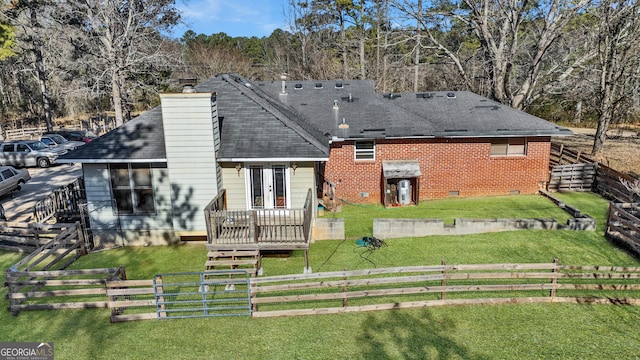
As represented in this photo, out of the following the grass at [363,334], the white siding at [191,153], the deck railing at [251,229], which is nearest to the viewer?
the grass at [363,334]

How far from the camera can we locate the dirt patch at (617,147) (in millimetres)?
22653

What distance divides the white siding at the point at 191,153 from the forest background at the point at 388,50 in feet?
4.19

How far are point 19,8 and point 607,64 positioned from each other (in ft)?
143

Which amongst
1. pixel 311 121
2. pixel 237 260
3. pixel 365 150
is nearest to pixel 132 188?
pixel 237 260

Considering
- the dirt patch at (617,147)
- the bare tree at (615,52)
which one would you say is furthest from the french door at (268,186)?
the bare tree at (615,52)

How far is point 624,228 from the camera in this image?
1278 cm

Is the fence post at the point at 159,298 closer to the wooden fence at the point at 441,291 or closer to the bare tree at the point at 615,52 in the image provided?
the wooden fence at the point at 441,291

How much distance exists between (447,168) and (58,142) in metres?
27.7

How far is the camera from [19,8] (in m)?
30.1

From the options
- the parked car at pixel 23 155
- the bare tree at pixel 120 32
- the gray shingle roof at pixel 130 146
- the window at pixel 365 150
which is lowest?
the parked car at pixel 23 155

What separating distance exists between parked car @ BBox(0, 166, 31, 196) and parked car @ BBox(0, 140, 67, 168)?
16.9ft

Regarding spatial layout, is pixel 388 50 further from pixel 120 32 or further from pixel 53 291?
pixel 53 291

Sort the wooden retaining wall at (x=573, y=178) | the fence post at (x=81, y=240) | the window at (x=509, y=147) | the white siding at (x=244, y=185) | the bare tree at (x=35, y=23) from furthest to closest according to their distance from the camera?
the bare tree at (x=35, y=23), the wooden retaining wall at (x=573, y=178), the window at (x=509, y=147), the white siding at (x=244, y=185), the fence post at (x=81, y=240)

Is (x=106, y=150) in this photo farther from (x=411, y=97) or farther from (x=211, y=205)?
(x=411, y=97)
